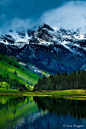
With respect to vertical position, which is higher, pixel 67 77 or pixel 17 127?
pixel 67 77

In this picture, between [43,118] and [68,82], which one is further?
[68,82]

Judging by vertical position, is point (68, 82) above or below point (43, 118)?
above

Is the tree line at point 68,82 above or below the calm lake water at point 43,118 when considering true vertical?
above

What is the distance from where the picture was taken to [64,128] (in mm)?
36781

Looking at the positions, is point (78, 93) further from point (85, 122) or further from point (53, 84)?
point (85, 122)

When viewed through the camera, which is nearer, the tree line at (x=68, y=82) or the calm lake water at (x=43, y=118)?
the calm lake water at (x=43, y=118)

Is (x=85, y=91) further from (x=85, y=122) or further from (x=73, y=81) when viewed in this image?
(x=85, y=122)

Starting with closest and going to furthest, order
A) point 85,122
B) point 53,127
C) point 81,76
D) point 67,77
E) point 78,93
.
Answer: point 53,127, point 85,122, point 78,93, point 81,76, point 67,77

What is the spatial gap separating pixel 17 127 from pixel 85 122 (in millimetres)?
18572

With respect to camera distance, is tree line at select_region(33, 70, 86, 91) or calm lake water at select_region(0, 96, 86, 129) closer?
calm lake water at select_region(0, 96, 86, 129)

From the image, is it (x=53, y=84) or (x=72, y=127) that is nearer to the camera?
(x=72, y=127)

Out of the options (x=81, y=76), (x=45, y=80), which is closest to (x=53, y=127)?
(x=81, y=76)

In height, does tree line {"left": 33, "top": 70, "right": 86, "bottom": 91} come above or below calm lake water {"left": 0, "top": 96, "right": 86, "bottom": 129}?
above

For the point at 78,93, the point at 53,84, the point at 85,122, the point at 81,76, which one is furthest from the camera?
the point at 53,84
